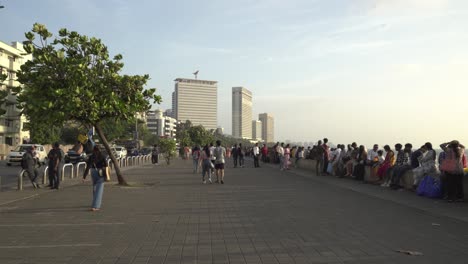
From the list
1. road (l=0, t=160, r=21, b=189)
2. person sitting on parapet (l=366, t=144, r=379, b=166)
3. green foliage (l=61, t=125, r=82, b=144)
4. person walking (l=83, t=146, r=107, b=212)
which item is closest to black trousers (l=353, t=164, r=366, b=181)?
person sitting on parapet (l=366, t=144, r=379, b=166)

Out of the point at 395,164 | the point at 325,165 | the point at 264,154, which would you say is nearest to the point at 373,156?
the point at 395,164

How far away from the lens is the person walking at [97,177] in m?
11.0

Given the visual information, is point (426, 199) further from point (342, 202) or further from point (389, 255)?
point (389, 255)

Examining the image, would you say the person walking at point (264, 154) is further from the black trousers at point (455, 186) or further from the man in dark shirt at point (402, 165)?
the black trousers at point (455, 186)

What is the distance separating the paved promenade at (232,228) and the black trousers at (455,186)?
0.62m

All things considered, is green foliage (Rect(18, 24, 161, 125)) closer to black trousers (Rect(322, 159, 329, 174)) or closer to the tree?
the tree

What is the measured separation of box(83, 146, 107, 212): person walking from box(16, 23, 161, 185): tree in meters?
3.79

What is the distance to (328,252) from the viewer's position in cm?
657

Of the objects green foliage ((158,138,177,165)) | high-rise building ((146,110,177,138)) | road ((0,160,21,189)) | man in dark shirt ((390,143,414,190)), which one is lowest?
road ((0,160,21,189))

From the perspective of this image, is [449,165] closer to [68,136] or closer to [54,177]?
[54,177]

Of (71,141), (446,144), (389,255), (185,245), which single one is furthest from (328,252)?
(71,141)

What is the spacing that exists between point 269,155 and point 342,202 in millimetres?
28869

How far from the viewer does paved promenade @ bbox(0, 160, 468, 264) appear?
21.1 ft

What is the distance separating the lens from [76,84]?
14641 mm
